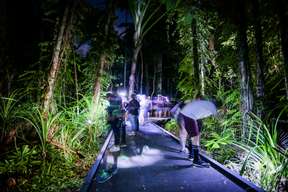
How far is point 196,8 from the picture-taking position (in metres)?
10.2

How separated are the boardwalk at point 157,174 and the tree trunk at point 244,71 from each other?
220cm

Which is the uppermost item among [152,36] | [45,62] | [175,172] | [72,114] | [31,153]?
[152,36]

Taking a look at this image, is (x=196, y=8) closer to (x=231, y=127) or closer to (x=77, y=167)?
(x=231, y=127)

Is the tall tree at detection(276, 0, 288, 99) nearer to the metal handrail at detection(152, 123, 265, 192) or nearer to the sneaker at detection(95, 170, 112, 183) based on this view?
the metal handrail at detection(152, 123, 265, 192)

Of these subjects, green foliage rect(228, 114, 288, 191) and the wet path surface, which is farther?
the wet path surface

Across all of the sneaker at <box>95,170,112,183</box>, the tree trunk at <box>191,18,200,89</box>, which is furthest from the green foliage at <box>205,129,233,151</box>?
the tree trunk at <box>191,18,200,89</box>

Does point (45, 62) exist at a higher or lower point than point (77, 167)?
higher

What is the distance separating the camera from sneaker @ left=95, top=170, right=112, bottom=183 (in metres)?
7.09

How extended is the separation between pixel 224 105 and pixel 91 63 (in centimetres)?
581

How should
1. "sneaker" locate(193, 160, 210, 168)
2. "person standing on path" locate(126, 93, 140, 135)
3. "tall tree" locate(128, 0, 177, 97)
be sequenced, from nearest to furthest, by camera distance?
"sneaker" locate(193, 160, 210, 168) < "person standing on path" locate(126, 93, 140, 135) < "tall tree" locate(128, 0, 177, 97)

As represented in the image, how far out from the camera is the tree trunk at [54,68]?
8509 millimetres

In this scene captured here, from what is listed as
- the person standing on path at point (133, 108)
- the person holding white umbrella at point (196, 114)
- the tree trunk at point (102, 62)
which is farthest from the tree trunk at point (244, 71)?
the person standing on path at point (133, 108)

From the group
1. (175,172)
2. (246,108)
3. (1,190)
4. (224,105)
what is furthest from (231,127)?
(1,190)

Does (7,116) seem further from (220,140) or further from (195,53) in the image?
(195,53)
